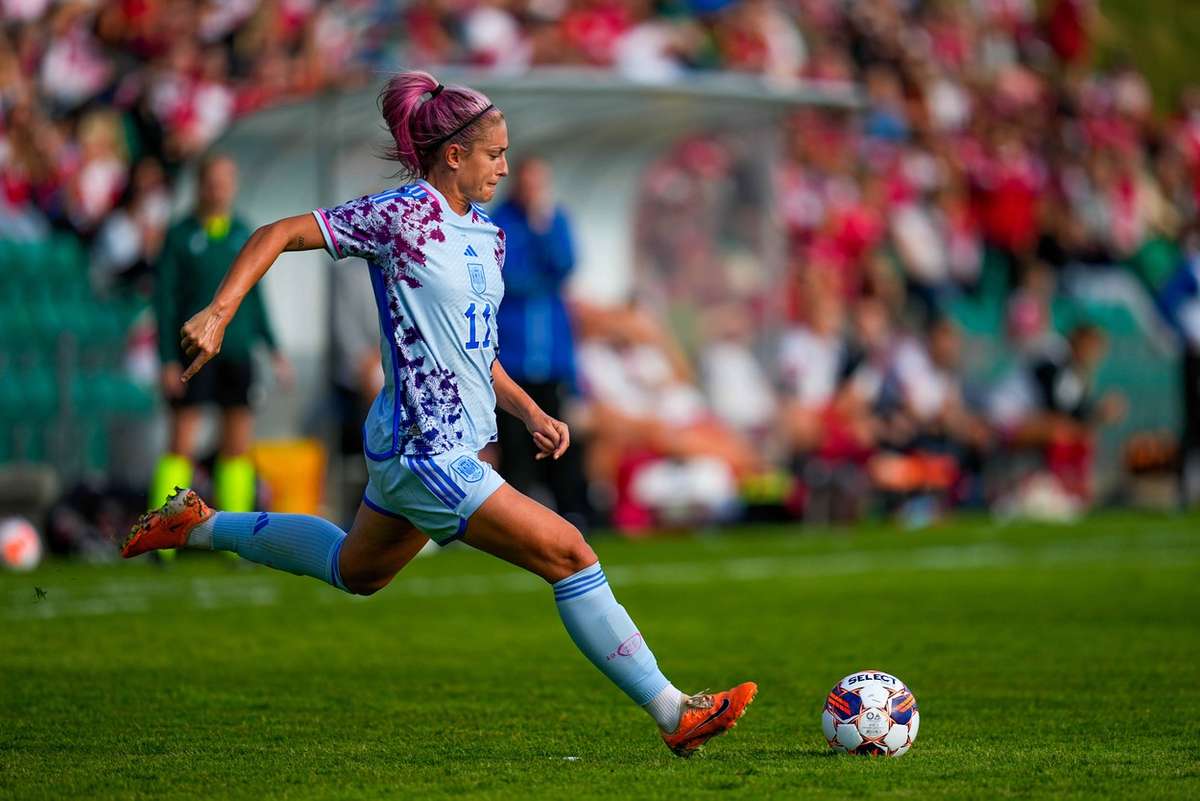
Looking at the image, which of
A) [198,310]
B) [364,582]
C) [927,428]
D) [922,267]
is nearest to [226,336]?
[198,310]

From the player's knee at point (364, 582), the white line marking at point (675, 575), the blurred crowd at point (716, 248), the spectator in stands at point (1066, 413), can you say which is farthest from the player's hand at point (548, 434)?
the spectator in stands at point (1066, 413)

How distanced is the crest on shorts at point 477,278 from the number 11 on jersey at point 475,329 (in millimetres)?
51

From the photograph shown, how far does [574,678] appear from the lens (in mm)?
8344

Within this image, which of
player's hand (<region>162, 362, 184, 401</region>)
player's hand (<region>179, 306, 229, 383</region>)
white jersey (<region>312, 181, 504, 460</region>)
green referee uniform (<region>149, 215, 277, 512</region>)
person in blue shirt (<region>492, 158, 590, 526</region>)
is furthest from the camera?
person in blue shirt (<region>492, 158, 590, 526</region>)

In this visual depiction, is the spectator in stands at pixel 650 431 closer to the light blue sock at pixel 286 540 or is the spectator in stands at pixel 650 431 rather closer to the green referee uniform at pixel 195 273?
the green referee uniform at pixel 195 273

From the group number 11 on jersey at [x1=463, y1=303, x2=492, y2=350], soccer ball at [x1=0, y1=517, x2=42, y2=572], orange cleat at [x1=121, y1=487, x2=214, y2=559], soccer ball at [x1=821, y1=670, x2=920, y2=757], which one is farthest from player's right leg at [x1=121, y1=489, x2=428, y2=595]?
soccer ball at [x1=0, y1=517, x2=42, y2=572]

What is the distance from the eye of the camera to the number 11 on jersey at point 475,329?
236 inches

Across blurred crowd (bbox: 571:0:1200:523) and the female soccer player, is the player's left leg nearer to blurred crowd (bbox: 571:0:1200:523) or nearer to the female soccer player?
the female soccer player

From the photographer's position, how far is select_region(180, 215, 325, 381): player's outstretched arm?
539 cm

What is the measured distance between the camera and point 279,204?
1656 cm

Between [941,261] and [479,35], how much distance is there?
6.59 meters

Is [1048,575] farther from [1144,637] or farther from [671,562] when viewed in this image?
[1144,637]

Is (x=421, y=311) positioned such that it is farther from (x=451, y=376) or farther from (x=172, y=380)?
(x=172, y=380)

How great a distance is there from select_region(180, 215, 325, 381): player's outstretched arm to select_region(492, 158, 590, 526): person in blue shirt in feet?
26.8
